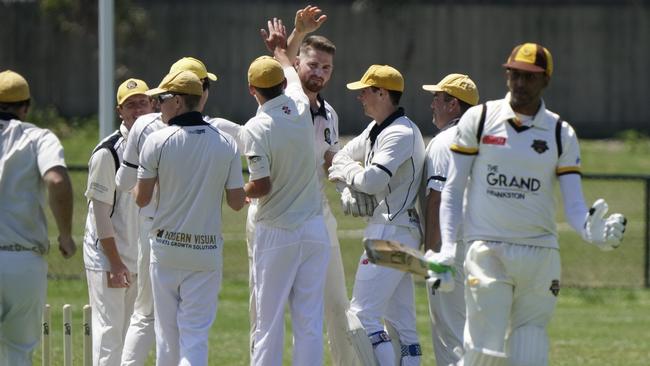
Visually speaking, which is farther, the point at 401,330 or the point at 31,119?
the point at 31,119

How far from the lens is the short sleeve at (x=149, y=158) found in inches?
313

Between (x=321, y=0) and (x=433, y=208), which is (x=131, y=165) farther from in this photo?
(x=321, y=0)

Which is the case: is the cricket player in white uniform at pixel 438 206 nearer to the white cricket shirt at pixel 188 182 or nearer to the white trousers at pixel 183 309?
the white cricket shirt at pixel 188 182

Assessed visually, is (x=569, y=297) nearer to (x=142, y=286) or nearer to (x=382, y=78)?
(x=382, y=78)

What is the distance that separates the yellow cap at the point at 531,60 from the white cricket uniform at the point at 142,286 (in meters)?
2.42

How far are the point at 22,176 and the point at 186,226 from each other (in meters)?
1.18

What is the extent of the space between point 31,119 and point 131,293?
21601mm

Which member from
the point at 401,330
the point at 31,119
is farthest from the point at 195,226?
the point at 31,119

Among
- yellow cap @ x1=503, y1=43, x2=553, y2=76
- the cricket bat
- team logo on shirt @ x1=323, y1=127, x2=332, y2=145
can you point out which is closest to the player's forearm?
the cricket bat

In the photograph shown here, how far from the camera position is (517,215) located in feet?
23.4

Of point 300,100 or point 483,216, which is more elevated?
point 300,100

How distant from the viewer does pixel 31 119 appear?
29.9m

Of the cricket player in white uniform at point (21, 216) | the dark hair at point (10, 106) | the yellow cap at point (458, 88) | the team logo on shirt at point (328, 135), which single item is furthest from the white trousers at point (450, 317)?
the dark hair at point (10, 106)

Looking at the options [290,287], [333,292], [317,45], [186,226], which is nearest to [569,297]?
[333,292]
